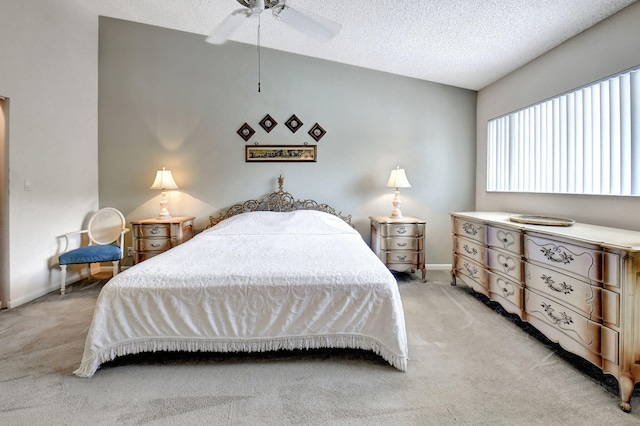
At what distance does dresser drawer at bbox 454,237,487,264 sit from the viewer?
→ 2910mm

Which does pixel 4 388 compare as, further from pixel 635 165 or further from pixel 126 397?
pixel 635 165

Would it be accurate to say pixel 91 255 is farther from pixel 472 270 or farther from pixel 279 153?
pixel 472 270

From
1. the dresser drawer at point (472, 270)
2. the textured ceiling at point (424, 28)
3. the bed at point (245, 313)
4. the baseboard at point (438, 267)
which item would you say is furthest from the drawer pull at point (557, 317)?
the textured ceiling at point (424, 28)

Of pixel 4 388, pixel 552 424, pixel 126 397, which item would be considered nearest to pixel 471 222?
pixel 552 424

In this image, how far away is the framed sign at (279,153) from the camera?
13.2 ft

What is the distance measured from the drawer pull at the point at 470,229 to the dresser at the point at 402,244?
52cm

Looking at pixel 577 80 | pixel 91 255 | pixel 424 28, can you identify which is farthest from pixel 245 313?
pixel 577 80

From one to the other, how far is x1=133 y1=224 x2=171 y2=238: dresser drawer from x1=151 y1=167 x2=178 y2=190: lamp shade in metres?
0.51

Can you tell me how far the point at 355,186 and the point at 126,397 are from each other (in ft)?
10.7

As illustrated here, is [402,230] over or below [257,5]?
below

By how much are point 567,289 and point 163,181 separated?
4.21 m

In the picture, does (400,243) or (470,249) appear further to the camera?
(400,243)

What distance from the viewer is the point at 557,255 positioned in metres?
1.99

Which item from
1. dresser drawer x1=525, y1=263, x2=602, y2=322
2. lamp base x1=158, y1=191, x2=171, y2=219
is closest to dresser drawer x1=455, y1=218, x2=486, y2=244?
dresser drawer x1=525, y1=263, x2=602, y2=322
